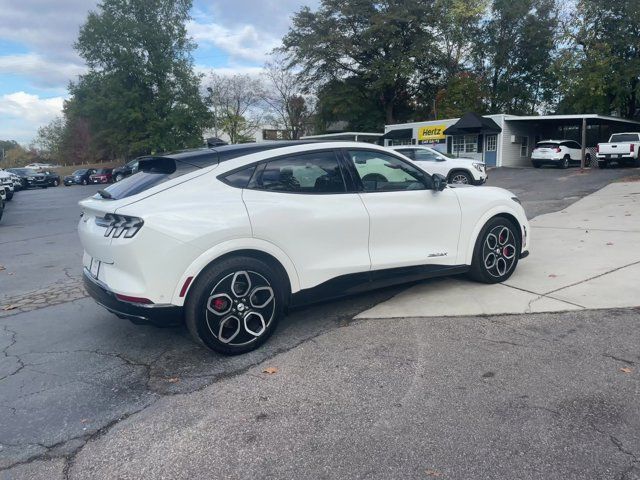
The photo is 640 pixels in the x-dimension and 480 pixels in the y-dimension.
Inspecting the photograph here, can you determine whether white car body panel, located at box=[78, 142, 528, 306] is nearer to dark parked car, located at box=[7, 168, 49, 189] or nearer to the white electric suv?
the white electric suv

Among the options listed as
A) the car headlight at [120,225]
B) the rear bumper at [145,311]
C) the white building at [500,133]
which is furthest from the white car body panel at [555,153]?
the car headlight at [120,225]

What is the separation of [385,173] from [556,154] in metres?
25.6

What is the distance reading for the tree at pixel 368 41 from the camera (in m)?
41.6

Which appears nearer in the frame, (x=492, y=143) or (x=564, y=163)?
(x=564, y=163)

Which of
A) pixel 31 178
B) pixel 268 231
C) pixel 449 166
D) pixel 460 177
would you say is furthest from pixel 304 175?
pixel 31 178

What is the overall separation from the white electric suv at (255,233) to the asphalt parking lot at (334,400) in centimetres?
45

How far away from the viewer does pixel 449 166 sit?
707 inches

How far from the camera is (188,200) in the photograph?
382 cm

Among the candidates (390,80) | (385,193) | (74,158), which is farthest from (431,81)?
(74,158)

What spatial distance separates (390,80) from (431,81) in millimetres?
6208

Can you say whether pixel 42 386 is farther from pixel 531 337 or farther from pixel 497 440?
pixel 531 337

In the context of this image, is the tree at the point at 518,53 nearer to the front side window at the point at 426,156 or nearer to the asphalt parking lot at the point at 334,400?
the front side window at the point at 426,156

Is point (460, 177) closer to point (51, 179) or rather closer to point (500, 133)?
point (500, 133)

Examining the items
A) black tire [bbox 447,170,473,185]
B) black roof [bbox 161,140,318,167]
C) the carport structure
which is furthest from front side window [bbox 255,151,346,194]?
the carport structure
